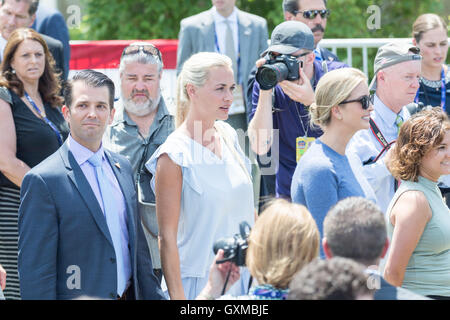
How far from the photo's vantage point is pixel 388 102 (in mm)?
4711

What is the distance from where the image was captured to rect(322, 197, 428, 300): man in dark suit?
106 inches

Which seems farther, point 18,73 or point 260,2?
point 260,2

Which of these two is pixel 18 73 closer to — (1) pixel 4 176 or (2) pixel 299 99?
(1) pixel 4 176

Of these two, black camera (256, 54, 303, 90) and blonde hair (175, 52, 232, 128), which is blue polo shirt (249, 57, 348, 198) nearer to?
black camera (256, 54, 303, 90)

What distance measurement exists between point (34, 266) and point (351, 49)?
481 centimetres

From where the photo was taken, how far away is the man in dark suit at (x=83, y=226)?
336 centimetres

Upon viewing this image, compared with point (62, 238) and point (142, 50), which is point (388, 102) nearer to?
point (142, 50)

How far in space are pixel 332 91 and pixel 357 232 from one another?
4.04ft

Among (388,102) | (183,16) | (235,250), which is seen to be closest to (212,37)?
(388,102)

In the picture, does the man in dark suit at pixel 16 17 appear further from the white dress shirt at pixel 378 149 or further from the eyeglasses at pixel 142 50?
the white dress shirt at pixel 378 149

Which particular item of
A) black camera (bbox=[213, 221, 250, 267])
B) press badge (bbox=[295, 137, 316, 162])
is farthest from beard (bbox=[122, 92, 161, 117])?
black camera (bbox=[213, 221, 250, 267])

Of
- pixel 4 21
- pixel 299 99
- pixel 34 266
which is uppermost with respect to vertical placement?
pixel 4 21

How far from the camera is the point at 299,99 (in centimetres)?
450
